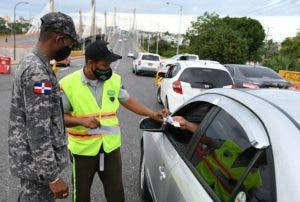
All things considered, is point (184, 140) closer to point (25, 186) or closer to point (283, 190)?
point (25, 186)

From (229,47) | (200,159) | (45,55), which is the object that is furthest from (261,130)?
(229,47)

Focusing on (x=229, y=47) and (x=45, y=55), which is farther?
(x=229, y=47)

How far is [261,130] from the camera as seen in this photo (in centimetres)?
244

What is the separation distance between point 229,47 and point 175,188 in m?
40.2

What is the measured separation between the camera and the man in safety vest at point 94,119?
3.94 meters

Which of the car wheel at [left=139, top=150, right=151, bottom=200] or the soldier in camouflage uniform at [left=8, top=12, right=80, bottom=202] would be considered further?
the car wheel at [left=139, top=150, right=151, bottom=200]

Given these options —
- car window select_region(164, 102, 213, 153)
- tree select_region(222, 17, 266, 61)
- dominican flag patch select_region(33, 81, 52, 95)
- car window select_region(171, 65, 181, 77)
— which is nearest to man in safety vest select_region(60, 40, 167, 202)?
car window select_region(164, 102, 213, 153)

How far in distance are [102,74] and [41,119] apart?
3.71ft

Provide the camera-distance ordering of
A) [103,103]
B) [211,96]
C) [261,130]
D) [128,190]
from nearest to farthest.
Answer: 1. [261,130]
2. [211,96]
3. [103,103]
4. [128,190]

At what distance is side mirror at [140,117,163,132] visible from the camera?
448cm

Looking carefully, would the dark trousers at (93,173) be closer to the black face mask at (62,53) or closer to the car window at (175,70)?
the black face mask at (62,53)

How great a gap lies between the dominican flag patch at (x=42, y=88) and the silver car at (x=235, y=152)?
990mm

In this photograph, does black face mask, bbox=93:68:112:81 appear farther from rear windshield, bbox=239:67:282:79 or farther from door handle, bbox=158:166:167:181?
rear windshield, bbox=239:67:282:79

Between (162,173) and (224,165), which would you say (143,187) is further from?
(224,165)
